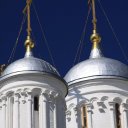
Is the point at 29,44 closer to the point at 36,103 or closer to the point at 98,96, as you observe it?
the point at 98,96

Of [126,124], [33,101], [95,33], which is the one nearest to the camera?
[33,101]

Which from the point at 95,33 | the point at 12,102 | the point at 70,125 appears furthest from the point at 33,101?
the point at 95,33

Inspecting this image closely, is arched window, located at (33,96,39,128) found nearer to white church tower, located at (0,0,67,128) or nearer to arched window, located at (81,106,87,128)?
white church tower, located at (0,0,67,128)

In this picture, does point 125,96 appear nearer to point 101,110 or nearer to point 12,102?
point 101,110

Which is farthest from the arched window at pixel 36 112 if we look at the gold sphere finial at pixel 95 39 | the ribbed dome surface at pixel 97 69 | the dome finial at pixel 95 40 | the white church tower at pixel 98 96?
the gold sphere finial at pixel 95 39

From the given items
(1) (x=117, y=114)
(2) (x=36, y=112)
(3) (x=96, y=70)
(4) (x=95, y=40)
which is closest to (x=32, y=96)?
(2) (x=36, y=112)

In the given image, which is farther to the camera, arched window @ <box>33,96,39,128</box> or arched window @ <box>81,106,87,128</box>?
arched window @ <box>81,106,87,128</box>

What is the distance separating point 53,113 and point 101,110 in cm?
344

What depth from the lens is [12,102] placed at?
104 feet

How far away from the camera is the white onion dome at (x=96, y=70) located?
114ft

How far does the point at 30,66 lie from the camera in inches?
1261

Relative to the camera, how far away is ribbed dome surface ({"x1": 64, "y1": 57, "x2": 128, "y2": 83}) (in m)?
34.7

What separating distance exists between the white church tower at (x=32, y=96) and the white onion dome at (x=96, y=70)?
98.0 inches

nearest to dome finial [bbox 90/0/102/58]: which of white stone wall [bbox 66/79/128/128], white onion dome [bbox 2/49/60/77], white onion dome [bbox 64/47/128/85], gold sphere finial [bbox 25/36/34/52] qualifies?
white onion dome [bbox 64/47/128/85]
